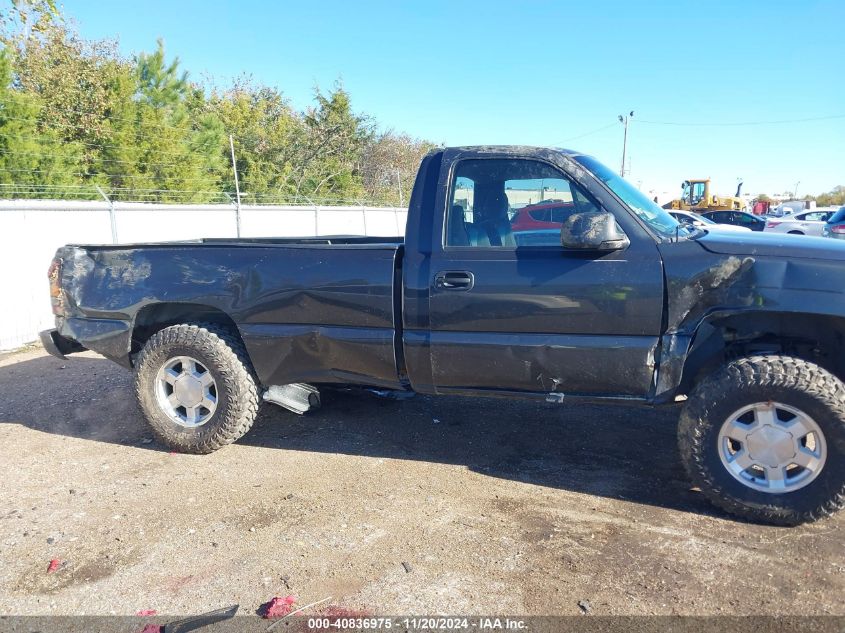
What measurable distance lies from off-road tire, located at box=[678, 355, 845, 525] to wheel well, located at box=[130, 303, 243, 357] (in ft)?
9.75

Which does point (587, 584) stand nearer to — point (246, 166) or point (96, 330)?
point (96, 330)

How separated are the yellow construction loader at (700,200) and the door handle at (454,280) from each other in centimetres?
2976

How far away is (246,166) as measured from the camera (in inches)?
1076

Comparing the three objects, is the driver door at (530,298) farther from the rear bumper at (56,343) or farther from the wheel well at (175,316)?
the rear bumper at (56,343)

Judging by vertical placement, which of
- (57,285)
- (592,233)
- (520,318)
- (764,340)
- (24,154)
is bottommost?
(764,340)

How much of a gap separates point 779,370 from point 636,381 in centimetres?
70

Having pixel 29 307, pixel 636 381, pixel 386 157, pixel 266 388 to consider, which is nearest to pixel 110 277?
pixel 266 388

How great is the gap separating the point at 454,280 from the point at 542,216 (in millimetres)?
668

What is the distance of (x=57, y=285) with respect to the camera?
4.50 meters

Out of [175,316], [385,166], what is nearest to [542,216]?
[175,316]

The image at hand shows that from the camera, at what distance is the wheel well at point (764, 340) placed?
336cm

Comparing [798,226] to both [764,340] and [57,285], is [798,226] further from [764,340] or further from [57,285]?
[57,285]

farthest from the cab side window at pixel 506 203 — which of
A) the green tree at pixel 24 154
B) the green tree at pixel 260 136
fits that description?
the green tree at pixel 260 136

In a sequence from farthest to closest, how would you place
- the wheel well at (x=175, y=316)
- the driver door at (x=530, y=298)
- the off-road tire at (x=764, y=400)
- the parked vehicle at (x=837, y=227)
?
1. the parked vehicle at (x=837, y=227)
2. the wheel well at (x=175, y=316)
3. the driver door at (x=530, y=298)
4. the off-road tire at (x=764, y=400)
